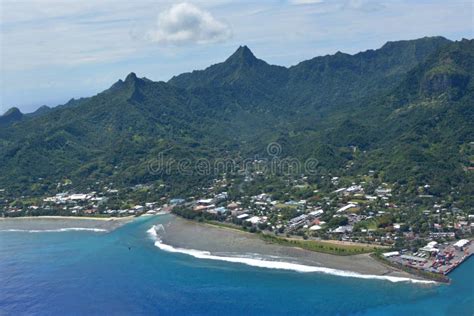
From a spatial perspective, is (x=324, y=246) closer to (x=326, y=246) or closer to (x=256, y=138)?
(x=326, y=246)

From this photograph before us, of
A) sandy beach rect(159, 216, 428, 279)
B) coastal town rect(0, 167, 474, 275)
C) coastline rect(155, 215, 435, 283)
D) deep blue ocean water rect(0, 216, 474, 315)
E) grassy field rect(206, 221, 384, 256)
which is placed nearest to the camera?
deep blue ocean water rect(0, 216, 474, 315)

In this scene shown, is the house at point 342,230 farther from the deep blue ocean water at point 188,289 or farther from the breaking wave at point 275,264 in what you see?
the deep blue ocean water at point 188,289

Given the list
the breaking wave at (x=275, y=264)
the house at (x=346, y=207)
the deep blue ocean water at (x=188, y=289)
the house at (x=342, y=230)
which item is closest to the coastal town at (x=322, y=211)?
the house at (x=346, y=207)

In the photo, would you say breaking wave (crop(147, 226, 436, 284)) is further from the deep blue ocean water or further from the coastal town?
the coastal town

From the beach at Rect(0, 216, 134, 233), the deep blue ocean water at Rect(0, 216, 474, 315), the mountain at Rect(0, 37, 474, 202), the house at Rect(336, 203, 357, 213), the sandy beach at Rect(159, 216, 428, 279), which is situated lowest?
the deep blue ocean water at Rect(0, 216, 474, 315)

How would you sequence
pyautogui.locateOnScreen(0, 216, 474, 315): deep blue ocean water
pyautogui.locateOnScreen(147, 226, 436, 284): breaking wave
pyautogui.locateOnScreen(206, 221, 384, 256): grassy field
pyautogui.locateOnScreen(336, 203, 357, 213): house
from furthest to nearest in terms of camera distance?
pyautogui.locateOnScreen(336, 203, 357, 213): house
pyautogui.locateOnScreen(206, 221, 384, 256): grassy field
pyautogui.locateOnScreen(147, 226, 436, 284): breaking wave
pyautogui.locateOnScreen(0, 216, 474, 315): deep blue ocean water

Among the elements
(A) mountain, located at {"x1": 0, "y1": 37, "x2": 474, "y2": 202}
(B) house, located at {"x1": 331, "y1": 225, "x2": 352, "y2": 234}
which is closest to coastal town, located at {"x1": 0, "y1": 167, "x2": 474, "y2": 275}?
(B) house, located at {"x1": 331, "y1": 225, "x2": 352, "y2": 234}

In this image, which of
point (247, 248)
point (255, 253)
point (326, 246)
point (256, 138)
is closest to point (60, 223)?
point (247, 248)
